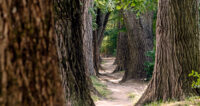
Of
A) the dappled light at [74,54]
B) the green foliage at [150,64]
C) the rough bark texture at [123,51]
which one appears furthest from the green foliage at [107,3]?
the rough bark texture at [123,51]

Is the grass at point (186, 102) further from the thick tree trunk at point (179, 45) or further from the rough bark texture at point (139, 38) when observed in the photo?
the rough bark texture at point (139, 38)

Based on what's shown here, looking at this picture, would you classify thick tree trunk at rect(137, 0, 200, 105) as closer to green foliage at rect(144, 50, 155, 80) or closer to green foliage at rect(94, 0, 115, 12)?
green foliage at rect(94, 0, 115, 12)

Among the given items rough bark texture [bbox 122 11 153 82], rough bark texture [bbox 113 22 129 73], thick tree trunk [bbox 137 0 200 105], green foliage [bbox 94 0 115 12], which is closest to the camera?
thick tree trunk [bbox 137 0 200 105]

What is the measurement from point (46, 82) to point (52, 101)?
0.60 feet

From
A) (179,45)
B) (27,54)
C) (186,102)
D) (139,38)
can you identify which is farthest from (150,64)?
(27,54)

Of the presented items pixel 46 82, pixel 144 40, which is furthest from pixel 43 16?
pixel 144 40

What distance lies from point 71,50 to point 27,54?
3.10 meters

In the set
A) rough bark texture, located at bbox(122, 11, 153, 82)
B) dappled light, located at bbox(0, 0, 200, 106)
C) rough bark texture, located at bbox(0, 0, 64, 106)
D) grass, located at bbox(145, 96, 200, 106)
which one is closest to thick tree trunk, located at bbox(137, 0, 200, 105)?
dappled light, located at bbox(0, 0, 200, 106)

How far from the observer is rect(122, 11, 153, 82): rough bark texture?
1434 cm

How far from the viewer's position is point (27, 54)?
2086mm

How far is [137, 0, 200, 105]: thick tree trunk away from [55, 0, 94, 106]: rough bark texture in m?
2.26

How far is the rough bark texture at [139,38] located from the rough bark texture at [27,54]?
40.4 feet

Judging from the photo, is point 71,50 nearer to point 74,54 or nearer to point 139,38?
point 74,54

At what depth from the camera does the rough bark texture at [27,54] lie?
79.1 inches
